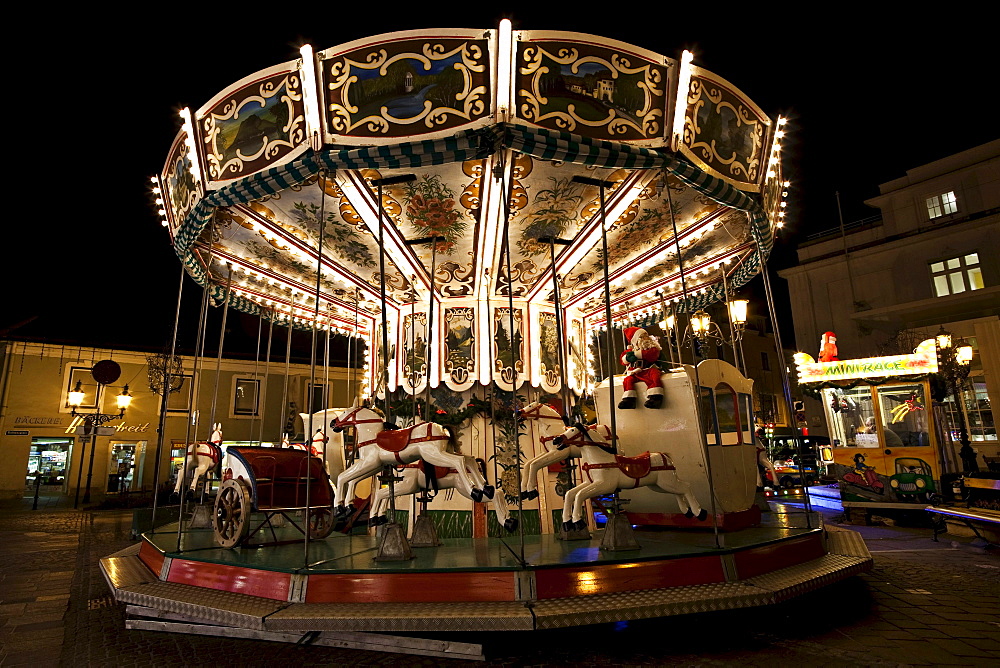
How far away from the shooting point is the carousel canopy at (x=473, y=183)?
186 inches

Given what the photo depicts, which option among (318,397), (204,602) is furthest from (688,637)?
(318,397)

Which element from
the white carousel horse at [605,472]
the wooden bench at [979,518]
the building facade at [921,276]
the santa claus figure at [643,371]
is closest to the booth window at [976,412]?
the building facade at [921,276]

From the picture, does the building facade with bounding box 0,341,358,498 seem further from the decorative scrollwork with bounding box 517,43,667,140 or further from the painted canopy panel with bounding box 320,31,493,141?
the decorative scrollwork with bounding box 517,43,667,140

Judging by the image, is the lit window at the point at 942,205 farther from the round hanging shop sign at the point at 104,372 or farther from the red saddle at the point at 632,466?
the round hanging shop sign at the point at 104,372

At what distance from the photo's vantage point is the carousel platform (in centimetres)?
398

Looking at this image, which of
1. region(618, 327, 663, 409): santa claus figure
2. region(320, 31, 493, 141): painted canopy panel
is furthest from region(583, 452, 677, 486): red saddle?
region(320, 31, 493, 141): painted canopy panel

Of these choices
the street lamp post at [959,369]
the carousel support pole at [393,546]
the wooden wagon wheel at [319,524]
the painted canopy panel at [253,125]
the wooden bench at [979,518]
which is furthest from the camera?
the street lamp post at [959,369]

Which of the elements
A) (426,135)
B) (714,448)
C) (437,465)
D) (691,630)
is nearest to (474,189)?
(426,135)

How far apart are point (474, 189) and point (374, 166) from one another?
1.50 meters

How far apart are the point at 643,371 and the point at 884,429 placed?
826cm

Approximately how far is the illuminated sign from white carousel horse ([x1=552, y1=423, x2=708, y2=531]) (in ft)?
26.5

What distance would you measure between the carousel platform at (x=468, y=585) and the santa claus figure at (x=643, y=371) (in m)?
1.76

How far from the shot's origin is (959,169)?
18.7 meters

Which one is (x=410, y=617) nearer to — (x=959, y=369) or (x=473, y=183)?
(x=473, y=183)
